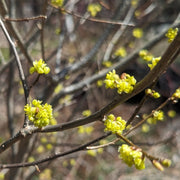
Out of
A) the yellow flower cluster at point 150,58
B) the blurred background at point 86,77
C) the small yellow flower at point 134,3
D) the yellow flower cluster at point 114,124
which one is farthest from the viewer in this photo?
the small yellow flower at point 134,3

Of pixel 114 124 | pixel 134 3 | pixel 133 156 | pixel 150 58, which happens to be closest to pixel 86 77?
pixel 134 3

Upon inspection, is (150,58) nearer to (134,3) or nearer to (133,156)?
(133,156)

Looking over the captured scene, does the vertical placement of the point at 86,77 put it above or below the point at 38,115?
below

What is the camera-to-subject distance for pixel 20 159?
2.19 metres

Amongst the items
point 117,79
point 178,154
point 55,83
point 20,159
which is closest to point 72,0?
point 55,83

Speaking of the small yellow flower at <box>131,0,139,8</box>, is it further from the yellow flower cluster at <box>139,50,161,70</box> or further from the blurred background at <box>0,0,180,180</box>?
the yellow flower cluster at <box>139,50,161,70</box>

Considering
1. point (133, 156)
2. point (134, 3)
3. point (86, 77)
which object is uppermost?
point (134, 3)

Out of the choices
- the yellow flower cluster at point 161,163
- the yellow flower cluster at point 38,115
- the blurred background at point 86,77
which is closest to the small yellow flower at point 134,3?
the blurred background at point 86,77

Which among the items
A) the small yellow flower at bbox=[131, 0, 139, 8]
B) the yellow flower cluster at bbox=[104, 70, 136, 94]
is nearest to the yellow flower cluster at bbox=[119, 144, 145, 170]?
the yellow flower cluster at bbox=[104, 70, 136, 94]

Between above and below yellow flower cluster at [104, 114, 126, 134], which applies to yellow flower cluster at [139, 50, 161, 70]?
above

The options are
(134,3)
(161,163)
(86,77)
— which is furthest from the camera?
(86,77)

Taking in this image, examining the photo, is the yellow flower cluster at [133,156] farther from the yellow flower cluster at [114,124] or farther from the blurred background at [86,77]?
the blurred background at [86,77]

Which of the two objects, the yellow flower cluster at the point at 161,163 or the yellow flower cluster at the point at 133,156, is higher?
the yellow flower cluster at the point at 161,163

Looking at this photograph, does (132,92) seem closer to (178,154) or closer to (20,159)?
(20,159)
